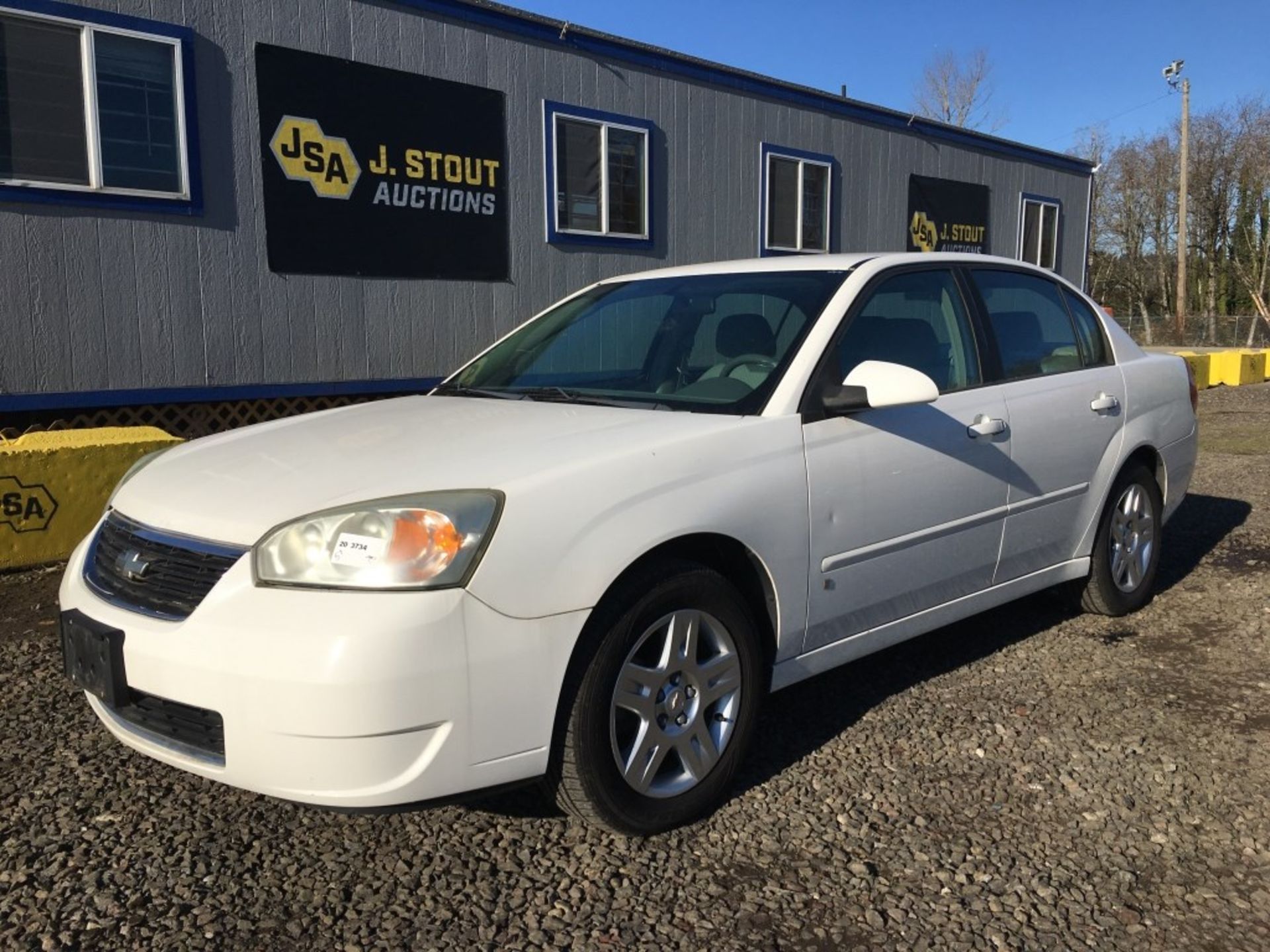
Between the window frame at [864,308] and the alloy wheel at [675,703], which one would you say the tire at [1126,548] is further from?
the alloy wheel at [675,703]

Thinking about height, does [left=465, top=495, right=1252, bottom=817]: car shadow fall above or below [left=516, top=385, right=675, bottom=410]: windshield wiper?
below

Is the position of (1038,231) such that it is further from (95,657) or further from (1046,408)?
(95,657)

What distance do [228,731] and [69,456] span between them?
366 cm

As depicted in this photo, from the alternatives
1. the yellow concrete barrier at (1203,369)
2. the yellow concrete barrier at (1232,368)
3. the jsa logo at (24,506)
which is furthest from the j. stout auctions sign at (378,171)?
Result: the yellow concrete barrier at (1232,368)

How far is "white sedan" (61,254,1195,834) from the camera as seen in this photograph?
2.25 metres

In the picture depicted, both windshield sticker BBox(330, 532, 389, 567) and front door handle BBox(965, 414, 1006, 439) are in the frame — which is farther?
front door handle BBox(965, 414, 1006, 439)

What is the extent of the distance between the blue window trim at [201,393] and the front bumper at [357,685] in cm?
478

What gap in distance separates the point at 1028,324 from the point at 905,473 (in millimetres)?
1291

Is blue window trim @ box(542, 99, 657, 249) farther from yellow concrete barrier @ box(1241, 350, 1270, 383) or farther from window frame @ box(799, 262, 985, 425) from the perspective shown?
yellow concrete barrier @ box(1241, 350, 1270, 383)

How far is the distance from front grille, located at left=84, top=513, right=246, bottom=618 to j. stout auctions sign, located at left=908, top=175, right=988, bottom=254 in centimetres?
1136

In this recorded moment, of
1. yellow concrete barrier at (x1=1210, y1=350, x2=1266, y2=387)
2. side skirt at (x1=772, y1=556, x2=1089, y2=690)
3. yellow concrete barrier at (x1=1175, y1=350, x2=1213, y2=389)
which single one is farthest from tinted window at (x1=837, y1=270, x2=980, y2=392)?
yellow concrete barrier at (x1=1210, y1=350, x2=1266, y2=387)

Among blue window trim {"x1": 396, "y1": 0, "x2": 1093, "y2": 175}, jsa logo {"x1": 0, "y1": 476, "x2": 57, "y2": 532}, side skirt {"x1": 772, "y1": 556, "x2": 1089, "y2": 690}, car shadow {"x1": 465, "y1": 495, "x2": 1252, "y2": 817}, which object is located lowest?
car shadow {"x1": 465, "y1": 495, "x2": 1252, "y2": 817}

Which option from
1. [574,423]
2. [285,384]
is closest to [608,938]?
[574,423]

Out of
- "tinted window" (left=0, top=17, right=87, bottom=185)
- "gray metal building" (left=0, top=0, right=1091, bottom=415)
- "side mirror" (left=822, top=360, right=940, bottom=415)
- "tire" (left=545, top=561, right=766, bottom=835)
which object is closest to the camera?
"tire" (left=545, top=561, right=766, bottom=835)
